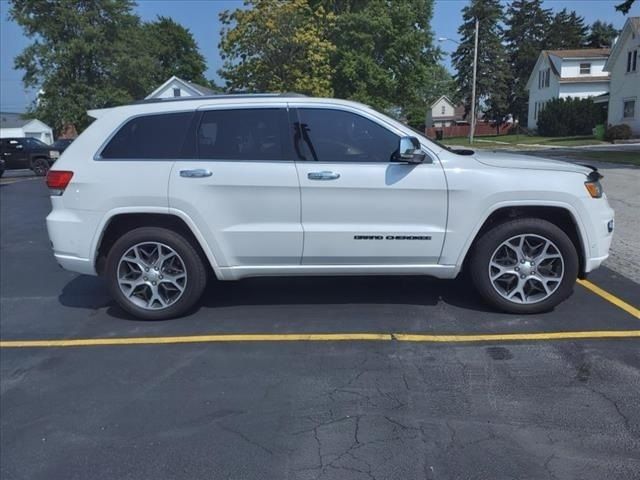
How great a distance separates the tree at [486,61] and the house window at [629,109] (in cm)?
2427

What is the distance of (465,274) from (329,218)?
1.98 m

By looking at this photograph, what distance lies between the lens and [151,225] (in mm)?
4988

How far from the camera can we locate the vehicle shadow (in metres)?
5.38

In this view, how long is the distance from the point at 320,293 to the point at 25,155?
23.4 meters

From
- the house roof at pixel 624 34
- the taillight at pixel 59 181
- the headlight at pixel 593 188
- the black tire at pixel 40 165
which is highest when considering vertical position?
the house roof at pixel 624 34

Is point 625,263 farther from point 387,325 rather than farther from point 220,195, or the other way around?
point 220,195

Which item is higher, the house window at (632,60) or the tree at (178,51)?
the tree at (178,51)

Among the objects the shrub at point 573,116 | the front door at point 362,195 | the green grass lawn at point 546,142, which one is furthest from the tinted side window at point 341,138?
the shrub at point 573,116

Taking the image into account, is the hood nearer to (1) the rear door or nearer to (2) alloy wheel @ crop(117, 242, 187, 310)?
(1) the rear door

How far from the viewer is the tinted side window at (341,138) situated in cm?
474

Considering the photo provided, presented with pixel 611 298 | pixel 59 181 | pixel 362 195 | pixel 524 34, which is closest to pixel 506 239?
pixel 362 195

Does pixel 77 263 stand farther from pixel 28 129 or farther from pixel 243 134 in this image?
pixel 28 129

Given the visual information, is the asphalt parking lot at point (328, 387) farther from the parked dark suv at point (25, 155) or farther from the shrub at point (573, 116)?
the shrub at point (573, 116)

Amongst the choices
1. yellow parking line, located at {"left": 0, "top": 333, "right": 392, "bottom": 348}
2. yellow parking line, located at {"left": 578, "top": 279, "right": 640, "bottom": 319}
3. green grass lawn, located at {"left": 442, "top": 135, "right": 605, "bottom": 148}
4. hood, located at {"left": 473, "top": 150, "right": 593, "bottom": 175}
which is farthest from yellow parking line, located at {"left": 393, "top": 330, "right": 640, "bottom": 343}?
green grass lawn, located at {"left": 442, "top": 135, "right": 605, "bottom": 148}
